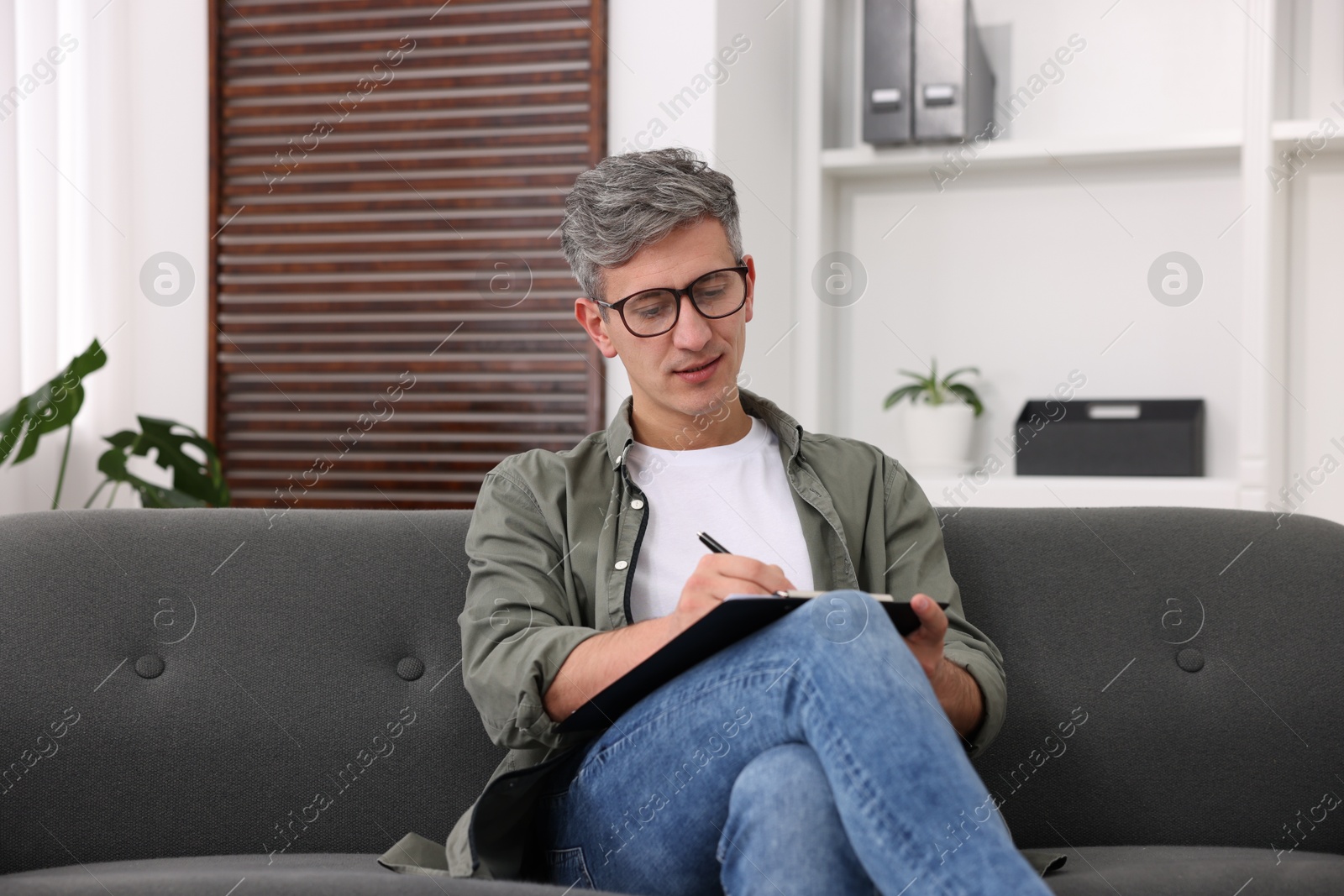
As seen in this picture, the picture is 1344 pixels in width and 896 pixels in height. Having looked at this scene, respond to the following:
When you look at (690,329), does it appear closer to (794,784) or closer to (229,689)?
(794,784)

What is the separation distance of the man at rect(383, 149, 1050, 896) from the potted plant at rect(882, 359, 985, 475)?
46.8 inches

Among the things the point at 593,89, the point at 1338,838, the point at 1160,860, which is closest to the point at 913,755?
the point at 1160,860

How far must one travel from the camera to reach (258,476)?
289cm

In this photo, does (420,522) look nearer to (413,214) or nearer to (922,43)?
(413,214)

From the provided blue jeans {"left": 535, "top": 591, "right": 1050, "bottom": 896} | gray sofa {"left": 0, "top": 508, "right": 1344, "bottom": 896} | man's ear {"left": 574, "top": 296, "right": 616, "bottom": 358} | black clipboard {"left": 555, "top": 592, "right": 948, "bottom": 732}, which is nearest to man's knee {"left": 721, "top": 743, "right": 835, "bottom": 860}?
blue jeans {"left": 535, "top": 591, "right": 1050, "bottom": 896}

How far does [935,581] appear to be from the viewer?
1.49 metres

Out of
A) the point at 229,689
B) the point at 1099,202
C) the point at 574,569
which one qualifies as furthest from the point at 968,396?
the point at 229,689

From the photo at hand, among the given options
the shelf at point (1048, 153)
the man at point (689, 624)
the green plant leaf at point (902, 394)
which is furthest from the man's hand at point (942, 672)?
the shelf at point (1048, 153)

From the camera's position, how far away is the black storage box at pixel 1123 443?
260cm

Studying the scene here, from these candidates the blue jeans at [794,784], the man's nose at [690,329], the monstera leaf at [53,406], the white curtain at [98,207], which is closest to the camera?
the blue jeans at [794,784]

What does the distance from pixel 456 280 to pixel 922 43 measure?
3.85 ft

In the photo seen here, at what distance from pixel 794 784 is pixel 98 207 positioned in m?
2.33

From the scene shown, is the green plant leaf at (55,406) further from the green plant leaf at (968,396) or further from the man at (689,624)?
the green plant leaf at (968,396)

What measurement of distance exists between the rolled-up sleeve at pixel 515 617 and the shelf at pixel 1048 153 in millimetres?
1626
